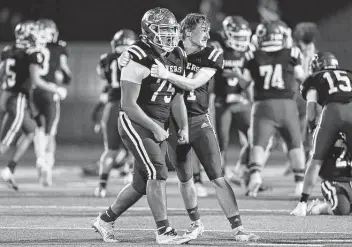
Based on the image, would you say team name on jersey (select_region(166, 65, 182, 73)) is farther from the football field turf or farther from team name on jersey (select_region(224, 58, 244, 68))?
team name on jersey (select_region(224, 58, 244, 68))

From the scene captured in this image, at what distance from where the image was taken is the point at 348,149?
1052 cm

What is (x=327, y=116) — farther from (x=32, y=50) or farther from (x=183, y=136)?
(x=32, y=50)

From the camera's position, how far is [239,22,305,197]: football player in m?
12.2

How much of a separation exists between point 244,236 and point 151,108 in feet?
4.34

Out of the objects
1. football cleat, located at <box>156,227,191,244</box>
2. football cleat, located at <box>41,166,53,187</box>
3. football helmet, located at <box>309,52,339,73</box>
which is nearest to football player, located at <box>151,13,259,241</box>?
football cleat, located at <box>156,227,191,244</box>

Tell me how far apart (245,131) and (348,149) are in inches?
127

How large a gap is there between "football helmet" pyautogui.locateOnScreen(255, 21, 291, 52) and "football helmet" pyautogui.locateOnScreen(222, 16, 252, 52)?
0.58m

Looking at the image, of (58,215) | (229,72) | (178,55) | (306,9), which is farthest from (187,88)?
(306,9)

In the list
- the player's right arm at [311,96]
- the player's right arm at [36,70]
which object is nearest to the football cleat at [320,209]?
the player's right arm at [311,96]

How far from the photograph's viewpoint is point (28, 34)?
44.8 feet

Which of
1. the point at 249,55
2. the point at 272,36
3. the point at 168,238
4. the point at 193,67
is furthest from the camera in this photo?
the point at 249,55

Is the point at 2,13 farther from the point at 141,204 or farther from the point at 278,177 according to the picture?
the point at 141,204

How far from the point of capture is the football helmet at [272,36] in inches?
482

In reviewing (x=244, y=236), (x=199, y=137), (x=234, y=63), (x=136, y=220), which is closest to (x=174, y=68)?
(x=199, y=137)
